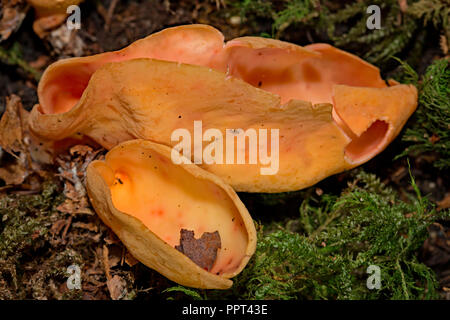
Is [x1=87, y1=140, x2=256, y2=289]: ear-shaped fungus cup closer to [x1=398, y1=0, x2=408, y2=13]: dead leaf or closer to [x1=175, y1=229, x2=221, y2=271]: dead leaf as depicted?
[x1=175, y1=229, x2=221, y2=271]: dead leaf

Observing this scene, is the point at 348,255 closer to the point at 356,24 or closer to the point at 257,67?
the point at 257,67

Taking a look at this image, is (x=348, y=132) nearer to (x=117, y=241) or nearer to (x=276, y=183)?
(x=276, y=183)

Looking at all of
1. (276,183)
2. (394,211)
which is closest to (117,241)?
(276,183)

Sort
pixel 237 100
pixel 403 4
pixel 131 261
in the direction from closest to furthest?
pixel 237 100, pixel 131 261, pixel 403 4

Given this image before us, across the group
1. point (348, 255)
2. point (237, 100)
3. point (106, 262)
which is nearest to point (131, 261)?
point (106, 262)

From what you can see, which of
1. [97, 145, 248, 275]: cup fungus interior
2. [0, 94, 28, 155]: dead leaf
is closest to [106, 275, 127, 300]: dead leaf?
[97, 145, 248, 275]: cup fungus interior

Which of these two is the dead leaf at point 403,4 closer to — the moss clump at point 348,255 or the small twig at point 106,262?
the moss clump at point 348,255
